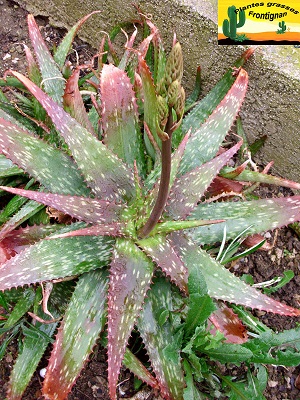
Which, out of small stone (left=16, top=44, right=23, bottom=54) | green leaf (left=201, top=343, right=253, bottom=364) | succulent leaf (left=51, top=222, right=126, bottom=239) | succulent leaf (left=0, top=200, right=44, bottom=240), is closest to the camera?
succulent leaf (left=51, top=222, right=126, bottom=239)

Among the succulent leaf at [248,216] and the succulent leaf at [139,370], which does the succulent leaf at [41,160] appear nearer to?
the succulent leaf at [248,216]

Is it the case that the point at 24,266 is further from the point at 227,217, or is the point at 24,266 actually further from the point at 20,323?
the point at 227,217

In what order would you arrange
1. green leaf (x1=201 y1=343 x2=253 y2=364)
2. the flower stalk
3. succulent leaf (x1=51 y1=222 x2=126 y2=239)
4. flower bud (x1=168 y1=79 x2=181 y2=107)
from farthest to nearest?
green leaf (x1=201 y1=343 x2=253 y2=364), succulent leaf (x1=51 y1=222 x2=126 y2=239), the flower stalk, flower bud (x1=168 y1=79 x2=181 y2=107)

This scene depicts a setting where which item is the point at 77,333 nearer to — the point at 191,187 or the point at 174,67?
the point at 191,187

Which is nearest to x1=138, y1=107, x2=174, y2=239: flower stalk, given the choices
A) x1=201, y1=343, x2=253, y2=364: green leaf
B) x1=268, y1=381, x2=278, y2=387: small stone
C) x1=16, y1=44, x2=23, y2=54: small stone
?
x1=201, y1=343, x2=253, y2=364: green leaf

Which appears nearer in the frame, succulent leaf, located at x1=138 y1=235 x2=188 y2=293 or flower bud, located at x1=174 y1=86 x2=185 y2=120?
flower bud, located at x1=174 y1=86 x2=185 y2=120

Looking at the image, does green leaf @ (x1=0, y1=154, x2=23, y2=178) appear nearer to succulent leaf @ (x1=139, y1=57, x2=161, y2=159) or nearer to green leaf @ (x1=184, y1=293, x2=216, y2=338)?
succulent leaf @ (x1=139, y1=57, x2=161, y2=159)

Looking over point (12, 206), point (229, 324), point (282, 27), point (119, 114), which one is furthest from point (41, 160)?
point (282, 27)
